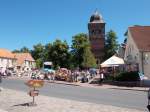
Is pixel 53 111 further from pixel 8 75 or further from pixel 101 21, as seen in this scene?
pixel 101 21

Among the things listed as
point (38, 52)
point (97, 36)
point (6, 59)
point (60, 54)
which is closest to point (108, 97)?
point (60, 54)

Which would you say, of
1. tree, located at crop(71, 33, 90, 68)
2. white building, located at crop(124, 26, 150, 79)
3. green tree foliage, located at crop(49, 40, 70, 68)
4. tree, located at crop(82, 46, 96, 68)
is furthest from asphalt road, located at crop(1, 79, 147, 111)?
green tree foliage, located at crop(49, 40, 70, 68)

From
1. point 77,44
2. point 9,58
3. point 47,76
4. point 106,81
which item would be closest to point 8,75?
point 47,76

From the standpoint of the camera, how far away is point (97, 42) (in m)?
115

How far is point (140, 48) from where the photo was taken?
43.8m

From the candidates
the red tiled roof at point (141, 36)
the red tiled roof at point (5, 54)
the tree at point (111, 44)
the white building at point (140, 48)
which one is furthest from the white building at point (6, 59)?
the red tiled roof at point (141, 36)

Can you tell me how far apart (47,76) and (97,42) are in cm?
6719

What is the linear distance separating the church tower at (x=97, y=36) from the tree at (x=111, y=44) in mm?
3916

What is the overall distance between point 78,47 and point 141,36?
4680cm

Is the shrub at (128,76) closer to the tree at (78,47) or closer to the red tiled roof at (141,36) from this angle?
the red tiled roof at (141,36)

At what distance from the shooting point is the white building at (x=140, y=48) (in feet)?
143

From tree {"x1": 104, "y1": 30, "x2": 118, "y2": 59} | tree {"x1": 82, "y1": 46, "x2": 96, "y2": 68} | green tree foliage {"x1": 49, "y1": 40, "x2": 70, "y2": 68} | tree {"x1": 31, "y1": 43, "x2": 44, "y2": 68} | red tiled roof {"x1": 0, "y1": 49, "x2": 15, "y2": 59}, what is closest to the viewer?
A: tree {"x1": 82, "y1": 46, "x2": 96, "y2": 68}

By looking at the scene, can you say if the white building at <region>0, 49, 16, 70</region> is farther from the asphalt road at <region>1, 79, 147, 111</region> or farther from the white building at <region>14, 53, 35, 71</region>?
the asphalt road at <region>1, 79, 147, 111</region>

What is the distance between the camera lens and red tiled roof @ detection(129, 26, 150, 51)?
44094 mm
